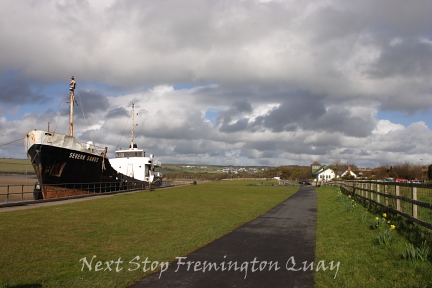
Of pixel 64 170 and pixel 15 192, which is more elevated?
pixel 64 170

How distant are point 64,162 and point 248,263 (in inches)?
1020

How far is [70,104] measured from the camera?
3206 centimetres

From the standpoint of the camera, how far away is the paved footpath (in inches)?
222

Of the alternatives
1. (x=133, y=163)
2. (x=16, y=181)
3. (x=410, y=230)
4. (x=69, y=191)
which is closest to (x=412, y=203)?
(x=410, y=230)

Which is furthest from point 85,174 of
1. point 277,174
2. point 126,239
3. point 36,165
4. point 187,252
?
point 277,174

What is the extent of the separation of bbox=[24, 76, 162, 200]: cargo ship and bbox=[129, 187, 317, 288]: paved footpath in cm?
1868

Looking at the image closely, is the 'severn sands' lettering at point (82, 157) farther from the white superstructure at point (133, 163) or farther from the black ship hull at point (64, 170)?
the white superstructure at point (133, 163)

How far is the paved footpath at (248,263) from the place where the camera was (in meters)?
5.64

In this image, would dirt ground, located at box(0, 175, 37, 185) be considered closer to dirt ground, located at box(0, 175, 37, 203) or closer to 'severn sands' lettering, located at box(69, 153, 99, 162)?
dirt ground, located at box(0, 175, 37, 203)

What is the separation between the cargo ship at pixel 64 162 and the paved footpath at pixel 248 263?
1868 centimetres

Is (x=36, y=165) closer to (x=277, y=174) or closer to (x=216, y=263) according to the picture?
(x=216, y=263)

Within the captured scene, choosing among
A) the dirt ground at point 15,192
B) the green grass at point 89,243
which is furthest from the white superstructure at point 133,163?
the green grass at point 89,243

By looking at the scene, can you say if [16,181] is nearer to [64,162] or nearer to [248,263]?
[64,162]

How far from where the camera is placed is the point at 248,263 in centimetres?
681
